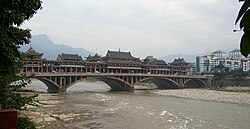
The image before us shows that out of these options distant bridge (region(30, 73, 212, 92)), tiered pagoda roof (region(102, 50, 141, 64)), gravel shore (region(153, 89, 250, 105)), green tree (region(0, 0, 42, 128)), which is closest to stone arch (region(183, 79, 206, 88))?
distant bridge (region(30, 73, 212, 92))

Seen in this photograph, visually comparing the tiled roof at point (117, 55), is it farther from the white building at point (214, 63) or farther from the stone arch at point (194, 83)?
the white building at point (214, 63)

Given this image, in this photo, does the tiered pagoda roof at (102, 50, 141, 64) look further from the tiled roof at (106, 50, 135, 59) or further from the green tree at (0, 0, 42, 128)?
the green tree at (0, 0, 42, 128)

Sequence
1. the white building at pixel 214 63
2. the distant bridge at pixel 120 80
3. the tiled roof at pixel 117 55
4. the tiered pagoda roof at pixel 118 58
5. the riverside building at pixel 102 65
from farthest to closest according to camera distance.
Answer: the white building at pixel 214 63
the tiled roof at pixel 117 55
the tiered pagoda roof at pixel 118 58
the riverside building at pixel 102 65
the distant bridge at pixel 120 80

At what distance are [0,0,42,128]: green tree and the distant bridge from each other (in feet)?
78.8

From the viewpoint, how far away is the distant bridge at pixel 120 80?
141 feet

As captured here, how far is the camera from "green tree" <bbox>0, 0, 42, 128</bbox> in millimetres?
7355

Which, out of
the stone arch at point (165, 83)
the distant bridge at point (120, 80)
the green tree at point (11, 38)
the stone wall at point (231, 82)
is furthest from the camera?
the stone wall at point (231, 82)

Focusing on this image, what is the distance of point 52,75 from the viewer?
4166cm

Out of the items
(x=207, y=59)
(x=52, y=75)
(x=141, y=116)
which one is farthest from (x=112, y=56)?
(x=207, y=59)

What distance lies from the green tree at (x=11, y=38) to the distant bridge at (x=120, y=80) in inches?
945

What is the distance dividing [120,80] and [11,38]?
4299cm

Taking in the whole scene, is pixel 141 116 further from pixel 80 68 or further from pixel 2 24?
pixel 80 68

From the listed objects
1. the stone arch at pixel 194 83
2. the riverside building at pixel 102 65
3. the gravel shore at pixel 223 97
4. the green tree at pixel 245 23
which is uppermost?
the riverside building at pixel 102 65

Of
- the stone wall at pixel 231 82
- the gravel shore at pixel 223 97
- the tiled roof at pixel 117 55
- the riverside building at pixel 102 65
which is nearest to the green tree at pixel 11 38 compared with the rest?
the gravel shore at pixel 223 97
